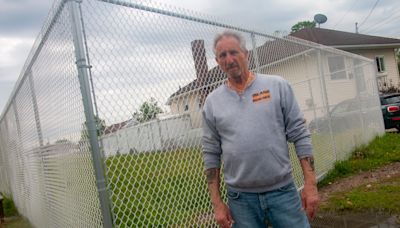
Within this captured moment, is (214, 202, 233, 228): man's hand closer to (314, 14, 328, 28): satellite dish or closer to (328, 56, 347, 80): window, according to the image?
(328, 56, 347, 80): window

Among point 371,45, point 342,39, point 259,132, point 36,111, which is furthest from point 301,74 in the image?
point 371,45

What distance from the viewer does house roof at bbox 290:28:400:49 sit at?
25.3 meters

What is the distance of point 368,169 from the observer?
301 inches

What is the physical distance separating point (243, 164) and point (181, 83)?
1.19m

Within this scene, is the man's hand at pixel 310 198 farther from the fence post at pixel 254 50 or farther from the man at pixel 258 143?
the fence post at pixel 254 50

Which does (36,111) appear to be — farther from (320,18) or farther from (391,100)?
(320,18)

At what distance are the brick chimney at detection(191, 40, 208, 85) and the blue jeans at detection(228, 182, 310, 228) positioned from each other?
4.89ft

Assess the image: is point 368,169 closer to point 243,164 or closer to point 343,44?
point 243,164

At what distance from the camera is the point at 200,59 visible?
3879 millimetres

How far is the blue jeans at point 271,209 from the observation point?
2.60 meters

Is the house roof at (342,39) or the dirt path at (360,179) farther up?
the house roof at (342,39)

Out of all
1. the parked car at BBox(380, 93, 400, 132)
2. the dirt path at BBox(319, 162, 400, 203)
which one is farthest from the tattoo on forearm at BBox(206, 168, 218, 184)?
the parked car at BBox(380, 93, 400, 132)

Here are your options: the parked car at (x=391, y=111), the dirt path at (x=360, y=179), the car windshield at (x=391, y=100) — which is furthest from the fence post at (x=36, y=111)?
the car windshield at (x=391, y=100)

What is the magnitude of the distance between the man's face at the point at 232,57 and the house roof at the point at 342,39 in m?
23.5
